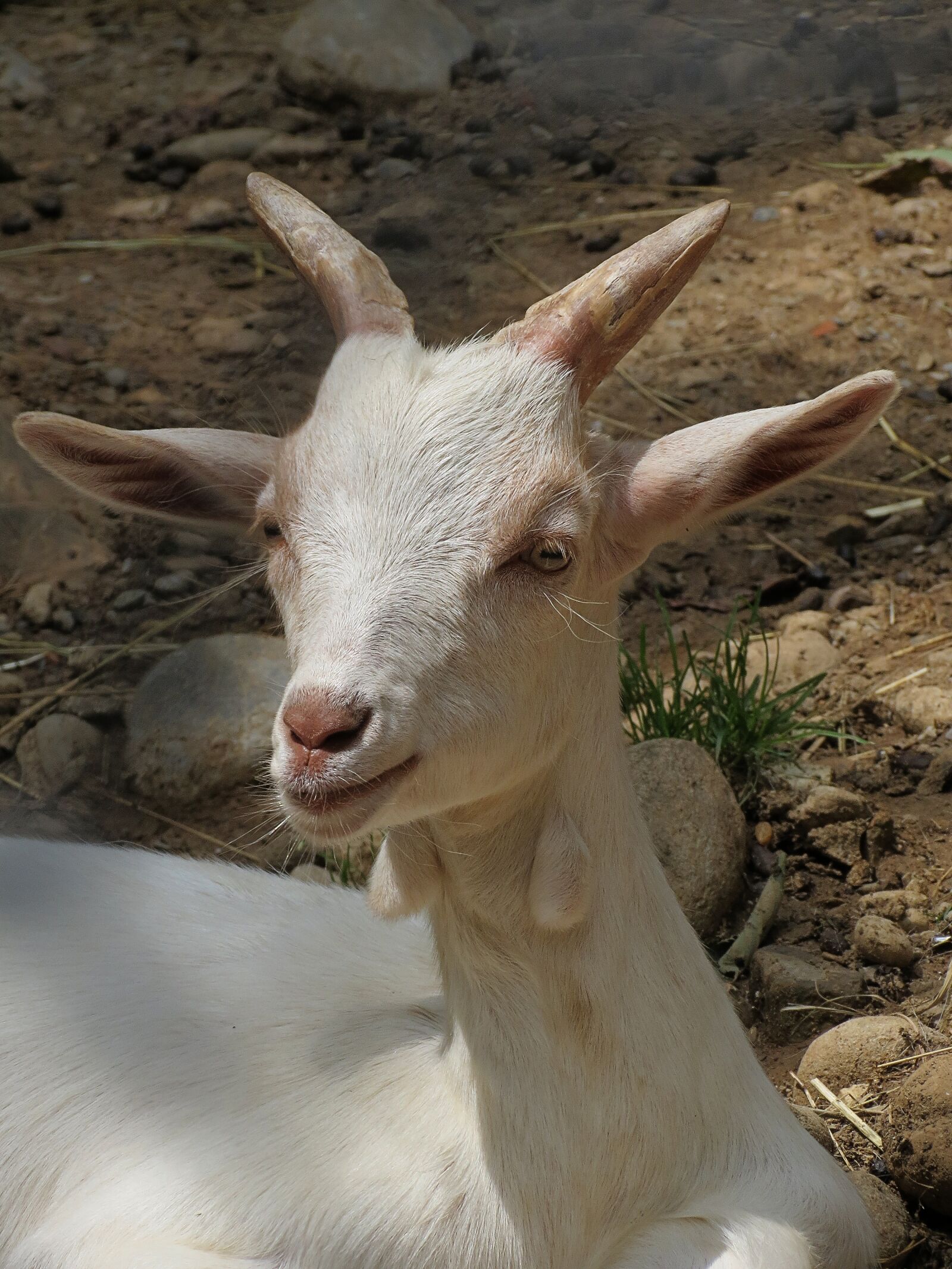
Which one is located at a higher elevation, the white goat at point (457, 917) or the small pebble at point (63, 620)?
the white goat at point (457, 917)

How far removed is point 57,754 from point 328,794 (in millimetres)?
2742

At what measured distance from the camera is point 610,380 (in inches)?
237

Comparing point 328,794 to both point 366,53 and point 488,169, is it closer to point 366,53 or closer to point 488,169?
point 488,169

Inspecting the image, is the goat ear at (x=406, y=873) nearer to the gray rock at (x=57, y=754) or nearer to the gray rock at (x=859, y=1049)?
the gray rock at (x=859, y=1049)

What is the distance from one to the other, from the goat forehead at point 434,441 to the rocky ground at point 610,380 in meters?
0.66

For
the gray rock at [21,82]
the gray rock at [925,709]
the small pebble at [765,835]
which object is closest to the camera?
the small pebble at [765,835]

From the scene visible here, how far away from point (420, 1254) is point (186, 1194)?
445 mm

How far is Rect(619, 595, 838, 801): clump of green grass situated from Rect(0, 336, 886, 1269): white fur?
1.45 metres

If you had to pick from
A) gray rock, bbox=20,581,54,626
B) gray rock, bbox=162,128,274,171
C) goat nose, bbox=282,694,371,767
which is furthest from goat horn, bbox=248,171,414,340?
gray rock, bbox=162,128,274,171

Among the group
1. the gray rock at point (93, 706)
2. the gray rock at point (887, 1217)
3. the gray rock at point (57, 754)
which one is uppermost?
the gray rock at point (887, 1217)

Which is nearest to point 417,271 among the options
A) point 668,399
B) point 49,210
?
point 668,399

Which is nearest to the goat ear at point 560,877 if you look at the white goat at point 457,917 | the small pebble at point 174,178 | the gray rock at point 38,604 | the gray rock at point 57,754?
the white goat at point 457,917

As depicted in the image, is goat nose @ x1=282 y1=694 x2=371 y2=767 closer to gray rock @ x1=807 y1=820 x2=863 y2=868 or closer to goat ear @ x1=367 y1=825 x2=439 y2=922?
goat ear @ x1=367 y1=825 x2=439 y2=922

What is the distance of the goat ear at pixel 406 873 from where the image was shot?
2.63m
